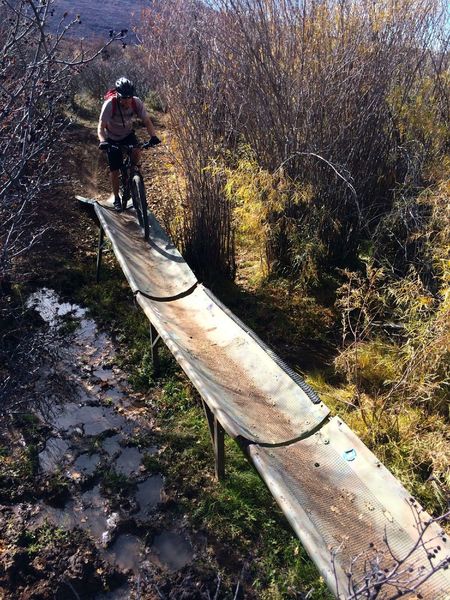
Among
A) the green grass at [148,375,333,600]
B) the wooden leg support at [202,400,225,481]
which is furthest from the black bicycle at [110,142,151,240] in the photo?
Answer: the wooden leg support at [202,400,225,481]

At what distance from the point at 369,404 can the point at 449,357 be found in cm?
65

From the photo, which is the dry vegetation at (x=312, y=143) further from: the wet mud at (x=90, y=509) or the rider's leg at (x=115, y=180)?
the wet mud at (x=90, y=509)

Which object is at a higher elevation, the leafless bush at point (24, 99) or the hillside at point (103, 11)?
the hillside at point (103, 11)

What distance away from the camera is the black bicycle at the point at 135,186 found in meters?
5.85

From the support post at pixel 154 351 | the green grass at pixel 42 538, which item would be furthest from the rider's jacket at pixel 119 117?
the green grass at pixel 42 538

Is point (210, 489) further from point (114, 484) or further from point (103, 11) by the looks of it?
point (103, 11)

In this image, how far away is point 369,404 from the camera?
364 cm

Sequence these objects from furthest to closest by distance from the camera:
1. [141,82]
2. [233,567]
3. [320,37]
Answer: [141,82] < [320,37] < [233,567]

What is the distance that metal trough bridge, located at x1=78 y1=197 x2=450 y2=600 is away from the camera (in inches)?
97.0

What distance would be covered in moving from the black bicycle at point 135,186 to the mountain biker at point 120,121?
8 centimetres

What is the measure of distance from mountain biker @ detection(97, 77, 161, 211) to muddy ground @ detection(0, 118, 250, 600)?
209 cm

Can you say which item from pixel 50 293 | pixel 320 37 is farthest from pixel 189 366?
pixel 320 37

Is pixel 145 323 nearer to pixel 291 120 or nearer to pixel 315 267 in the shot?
pixel 315 267

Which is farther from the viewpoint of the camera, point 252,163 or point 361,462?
point 252,163
